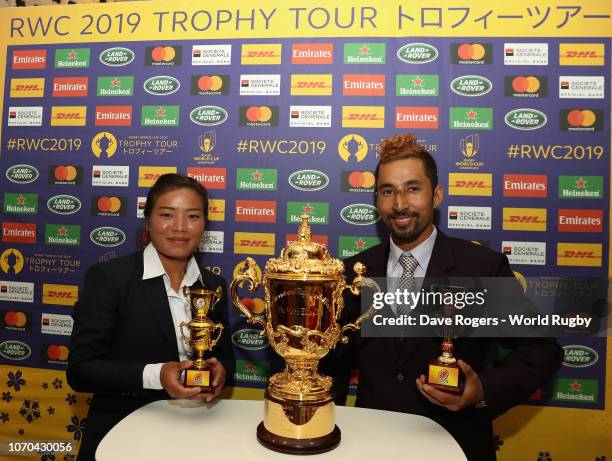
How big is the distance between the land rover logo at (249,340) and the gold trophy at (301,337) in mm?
1039

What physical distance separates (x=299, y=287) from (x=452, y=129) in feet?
4.73

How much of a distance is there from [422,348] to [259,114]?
4.72ft

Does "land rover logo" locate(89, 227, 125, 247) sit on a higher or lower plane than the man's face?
lower

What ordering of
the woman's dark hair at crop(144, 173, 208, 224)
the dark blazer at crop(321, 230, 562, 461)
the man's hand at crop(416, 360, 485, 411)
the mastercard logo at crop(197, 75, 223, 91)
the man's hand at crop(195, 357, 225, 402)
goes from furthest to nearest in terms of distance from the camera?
the mastercard logo at crop(197, 75, 223, 91), the woman's dark hair at crop(144, 173, 208, 224), the dark blazer at crop(321, 230, 562, 461), the man's hand at crop(195, 357, 225, 402), the man's hand at crop(416, 360, 485, 411)

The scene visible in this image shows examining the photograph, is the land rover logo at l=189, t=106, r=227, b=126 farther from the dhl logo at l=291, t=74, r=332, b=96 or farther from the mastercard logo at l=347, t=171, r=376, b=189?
the mastercard logo at l=347, t=171, r=376, b=189

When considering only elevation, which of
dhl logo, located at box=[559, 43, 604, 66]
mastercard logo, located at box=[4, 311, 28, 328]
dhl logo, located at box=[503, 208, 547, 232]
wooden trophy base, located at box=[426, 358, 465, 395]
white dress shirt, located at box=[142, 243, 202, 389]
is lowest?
mastercard logo, located at box=[4, 311, 28, 328]

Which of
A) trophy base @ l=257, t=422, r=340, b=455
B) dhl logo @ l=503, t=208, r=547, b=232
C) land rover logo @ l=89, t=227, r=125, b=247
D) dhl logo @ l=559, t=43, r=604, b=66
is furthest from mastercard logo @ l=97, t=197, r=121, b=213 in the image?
dhl logo @ l=559, t=43, r=604, b=66

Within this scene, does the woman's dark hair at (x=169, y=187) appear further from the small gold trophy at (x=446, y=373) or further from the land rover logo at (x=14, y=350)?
the land rover logo at (x=14, y=350)

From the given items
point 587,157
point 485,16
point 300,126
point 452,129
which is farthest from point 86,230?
point 587,157

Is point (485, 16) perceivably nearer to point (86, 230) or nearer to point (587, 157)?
point (587, 157)

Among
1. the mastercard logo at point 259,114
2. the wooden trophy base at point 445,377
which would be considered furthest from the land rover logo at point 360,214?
the wooden trophy base at point 445,377

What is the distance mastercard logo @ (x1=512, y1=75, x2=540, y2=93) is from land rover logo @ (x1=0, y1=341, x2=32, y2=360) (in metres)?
2.98

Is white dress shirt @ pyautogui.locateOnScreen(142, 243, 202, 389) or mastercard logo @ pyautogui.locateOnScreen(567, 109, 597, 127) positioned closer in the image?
white dress shirt @ pyautogui.locateOnScreen(142, 243, 202, 389)

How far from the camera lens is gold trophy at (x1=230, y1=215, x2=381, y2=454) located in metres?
1.16
